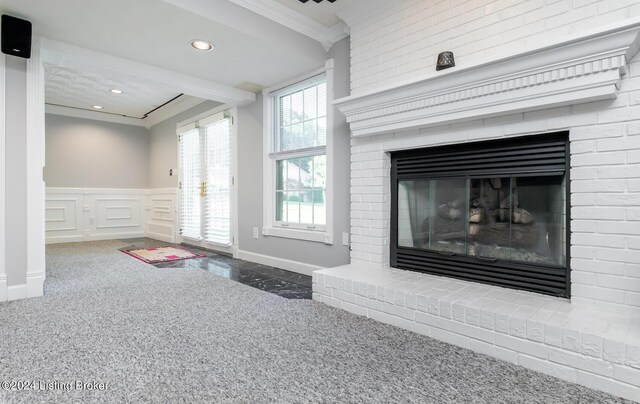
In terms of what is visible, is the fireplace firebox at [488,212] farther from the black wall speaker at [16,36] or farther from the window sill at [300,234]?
the black wall speaker at [16,36]

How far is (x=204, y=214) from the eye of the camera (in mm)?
4738

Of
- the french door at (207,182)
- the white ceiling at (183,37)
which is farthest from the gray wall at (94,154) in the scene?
the white ceiling at (183,37)

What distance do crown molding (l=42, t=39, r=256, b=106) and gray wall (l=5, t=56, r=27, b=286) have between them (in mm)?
386

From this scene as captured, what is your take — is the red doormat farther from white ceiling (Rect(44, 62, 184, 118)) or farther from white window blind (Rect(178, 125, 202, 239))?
white ceiling (Rect(44, 62, 184, 118))

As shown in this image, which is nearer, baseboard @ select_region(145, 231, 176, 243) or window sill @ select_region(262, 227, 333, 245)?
window sill @ select_region(262, 227, 333, 245)

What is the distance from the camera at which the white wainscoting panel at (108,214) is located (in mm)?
5359

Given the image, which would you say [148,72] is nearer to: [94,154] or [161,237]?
[161,237]

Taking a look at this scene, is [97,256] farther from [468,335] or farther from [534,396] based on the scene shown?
[534,396]

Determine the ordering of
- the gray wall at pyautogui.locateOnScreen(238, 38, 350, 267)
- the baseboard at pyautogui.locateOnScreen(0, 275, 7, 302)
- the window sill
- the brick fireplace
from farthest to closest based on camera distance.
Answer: the window sill → the gray wall at pyautogui.locateOnScreen(238, 38, 350, 267) → the baseboard at pyautogui.locateOnScreen(0, 275, 7, 302) → the brick fireplace

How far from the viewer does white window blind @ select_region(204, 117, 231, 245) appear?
4328 millimetres

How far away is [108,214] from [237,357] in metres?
5.48

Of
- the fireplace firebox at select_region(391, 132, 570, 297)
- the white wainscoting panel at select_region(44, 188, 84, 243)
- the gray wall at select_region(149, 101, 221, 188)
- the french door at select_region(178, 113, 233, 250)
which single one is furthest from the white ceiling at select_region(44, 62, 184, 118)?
the fireplace firebox at select_region(391, 132, 570, 297)

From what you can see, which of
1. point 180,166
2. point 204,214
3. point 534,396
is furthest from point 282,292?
point 180,166

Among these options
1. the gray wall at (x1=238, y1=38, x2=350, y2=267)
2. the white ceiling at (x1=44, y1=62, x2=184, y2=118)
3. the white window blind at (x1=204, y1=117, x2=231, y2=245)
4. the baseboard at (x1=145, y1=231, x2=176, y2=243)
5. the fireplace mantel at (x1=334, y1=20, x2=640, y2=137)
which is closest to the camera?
the fireplace mantel at (x1=334, y1=20, x2=640, y2=137)
